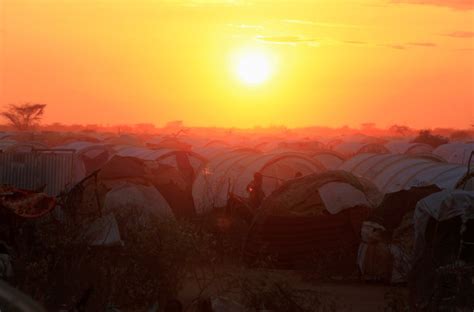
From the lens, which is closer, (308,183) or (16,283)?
(16,283)

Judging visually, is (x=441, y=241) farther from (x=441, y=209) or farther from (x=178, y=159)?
(x=178, y=159)

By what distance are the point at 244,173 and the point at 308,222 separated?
653cm

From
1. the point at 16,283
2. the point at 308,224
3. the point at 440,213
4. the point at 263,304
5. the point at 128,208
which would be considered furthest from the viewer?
the point at 308,224

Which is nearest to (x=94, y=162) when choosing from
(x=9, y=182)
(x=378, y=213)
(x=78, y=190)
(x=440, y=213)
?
(x=9, y=182)

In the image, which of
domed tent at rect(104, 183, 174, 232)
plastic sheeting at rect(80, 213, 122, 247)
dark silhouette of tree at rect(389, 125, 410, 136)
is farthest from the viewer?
dark silhouette of tree at rect(389, 125, 410, 136)

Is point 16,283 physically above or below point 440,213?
below

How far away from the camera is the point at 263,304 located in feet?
34.5

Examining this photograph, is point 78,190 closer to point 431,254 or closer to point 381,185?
point 431,254

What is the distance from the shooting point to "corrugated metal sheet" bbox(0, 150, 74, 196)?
1562cm

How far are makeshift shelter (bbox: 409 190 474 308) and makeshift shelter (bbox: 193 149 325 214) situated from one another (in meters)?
9.12

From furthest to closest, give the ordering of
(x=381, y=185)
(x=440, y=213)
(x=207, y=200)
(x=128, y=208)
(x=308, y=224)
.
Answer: (x=381, y=185) → (x=207, y=200) → (x=308, y=224) → (x=128, y=208) → (x=440, y=213)

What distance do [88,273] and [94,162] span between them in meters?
17.7

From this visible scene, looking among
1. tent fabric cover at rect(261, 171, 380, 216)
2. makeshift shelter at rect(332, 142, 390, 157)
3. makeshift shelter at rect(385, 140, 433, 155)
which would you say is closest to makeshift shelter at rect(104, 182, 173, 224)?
tent fabric cover at rect(261, 171, 380, 216)

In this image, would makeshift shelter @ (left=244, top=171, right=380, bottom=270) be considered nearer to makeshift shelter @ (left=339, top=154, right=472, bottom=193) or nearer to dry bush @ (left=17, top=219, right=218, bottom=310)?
makeshift shelter @ (left=339, top=154, right=472, bottom=193)
